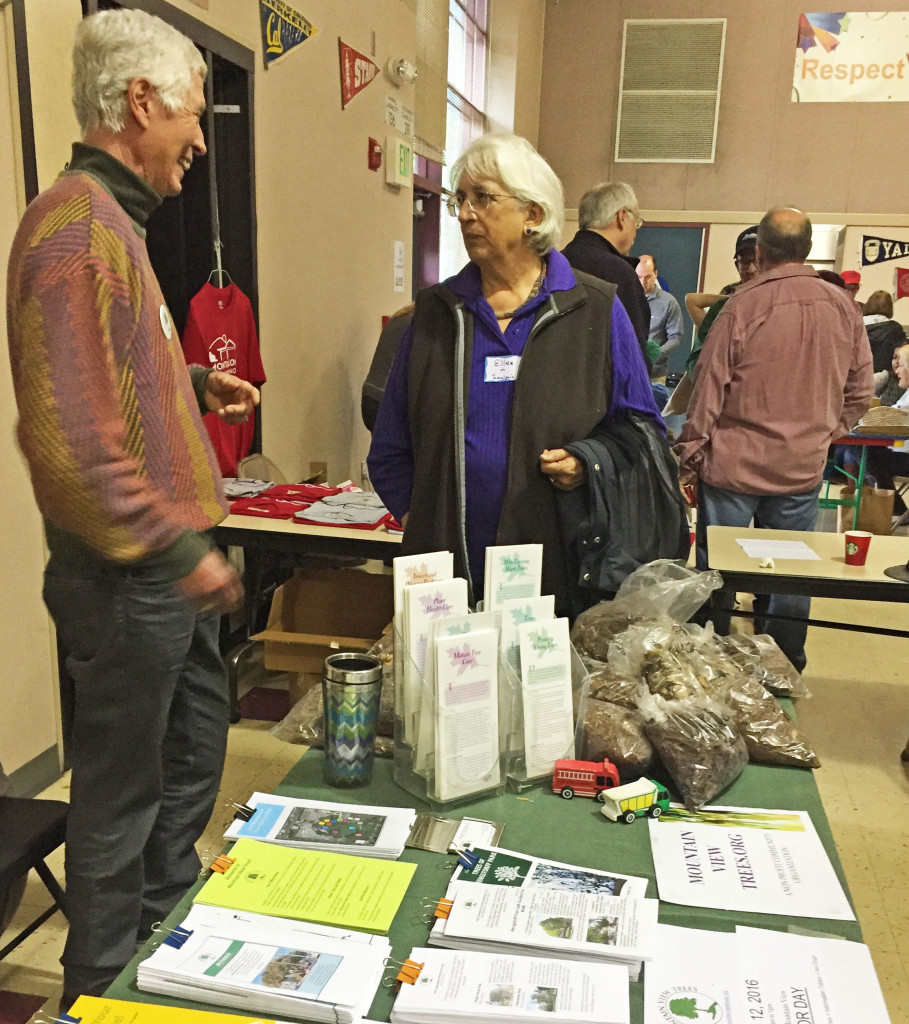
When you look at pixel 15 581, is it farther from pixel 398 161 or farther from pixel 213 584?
pixel 398 161

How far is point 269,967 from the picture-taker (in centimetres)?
99

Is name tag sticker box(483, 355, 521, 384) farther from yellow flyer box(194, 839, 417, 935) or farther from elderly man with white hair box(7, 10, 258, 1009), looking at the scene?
yellow flyer box(194, 839, 417, 935)

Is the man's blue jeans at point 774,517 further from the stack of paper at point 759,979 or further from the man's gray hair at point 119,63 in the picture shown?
the man's gray hair at point 119,63

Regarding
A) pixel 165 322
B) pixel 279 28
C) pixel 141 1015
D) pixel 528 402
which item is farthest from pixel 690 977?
pixel 279 28

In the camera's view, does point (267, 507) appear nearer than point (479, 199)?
No

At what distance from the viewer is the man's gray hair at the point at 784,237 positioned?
9.93 ft

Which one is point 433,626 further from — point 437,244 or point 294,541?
point 437,244

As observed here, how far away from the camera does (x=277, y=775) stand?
9.09 feet

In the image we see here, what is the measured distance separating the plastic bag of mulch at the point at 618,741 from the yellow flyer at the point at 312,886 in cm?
40

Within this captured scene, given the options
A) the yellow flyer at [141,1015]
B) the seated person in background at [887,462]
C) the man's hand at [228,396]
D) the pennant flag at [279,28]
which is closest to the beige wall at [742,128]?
the seated person in background at [887,462]

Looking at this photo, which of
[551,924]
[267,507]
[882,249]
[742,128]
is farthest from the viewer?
[742,128]

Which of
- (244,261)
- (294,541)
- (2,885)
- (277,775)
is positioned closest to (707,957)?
(2,885)

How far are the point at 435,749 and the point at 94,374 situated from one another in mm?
713

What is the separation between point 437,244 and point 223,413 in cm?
591
